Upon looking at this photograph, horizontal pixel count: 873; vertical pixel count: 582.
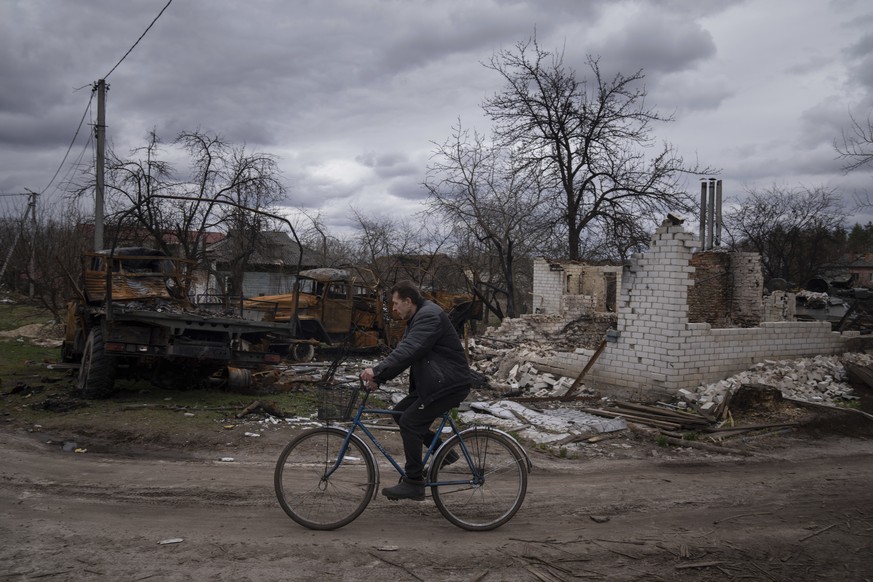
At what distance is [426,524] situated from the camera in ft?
15.5

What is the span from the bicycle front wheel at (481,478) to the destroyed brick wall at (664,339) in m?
6.18

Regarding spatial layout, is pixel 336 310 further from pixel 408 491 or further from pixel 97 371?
pixel 408 491

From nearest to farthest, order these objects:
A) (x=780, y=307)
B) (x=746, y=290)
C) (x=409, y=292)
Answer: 1. (x=409, y=292)
2. (x=746, y=290)
3. (x=780, y=307)

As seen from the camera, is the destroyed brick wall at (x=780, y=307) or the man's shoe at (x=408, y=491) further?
the destroyed brick wall at (x=780, y=307)

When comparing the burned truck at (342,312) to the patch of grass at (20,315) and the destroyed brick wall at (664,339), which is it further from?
the patch of grass at (20,315)

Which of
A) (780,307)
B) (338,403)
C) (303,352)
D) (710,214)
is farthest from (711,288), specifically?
(338,403)

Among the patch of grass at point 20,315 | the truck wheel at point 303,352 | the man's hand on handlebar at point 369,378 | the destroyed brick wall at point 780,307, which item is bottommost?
the truck wheel at point 303,352

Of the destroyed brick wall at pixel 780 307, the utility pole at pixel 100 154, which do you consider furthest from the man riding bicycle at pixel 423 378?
the destroyed brick wall at pixel 780 307

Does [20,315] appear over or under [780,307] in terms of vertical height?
under

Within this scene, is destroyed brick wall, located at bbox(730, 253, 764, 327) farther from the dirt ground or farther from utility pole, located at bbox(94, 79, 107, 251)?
utility pole, located at bbox(94, 79, 107, 251)

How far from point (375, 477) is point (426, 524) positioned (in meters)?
0.55

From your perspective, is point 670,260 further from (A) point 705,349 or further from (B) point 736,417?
(B) point 736,417

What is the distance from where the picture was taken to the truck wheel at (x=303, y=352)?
48.6 ft

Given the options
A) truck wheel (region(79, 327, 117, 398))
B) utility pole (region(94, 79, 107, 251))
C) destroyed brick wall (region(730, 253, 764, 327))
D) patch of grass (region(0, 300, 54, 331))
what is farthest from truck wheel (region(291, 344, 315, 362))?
patch of grass (region(0, 300, 54, 331))
